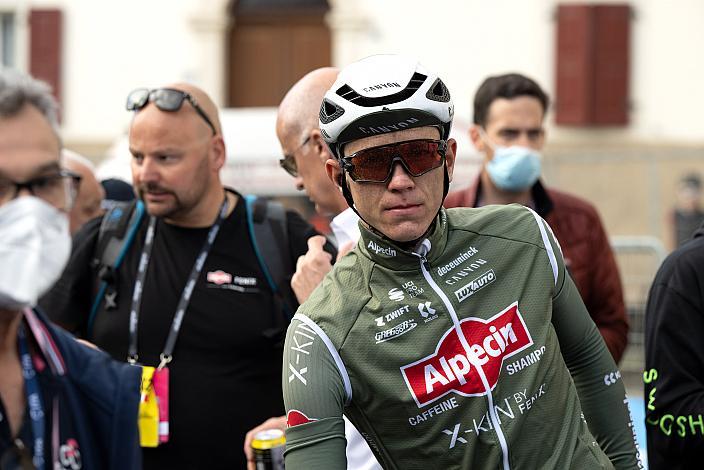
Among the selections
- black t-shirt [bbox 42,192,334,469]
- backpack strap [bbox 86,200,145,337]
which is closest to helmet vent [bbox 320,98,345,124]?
black t-shirt [bbox 42,192,334,469]

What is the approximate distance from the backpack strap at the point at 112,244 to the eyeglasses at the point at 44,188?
1753mm

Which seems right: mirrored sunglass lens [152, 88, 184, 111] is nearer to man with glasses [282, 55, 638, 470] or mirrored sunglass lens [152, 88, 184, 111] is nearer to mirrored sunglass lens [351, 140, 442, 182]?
man with glasses [282, 55, 638, 470]

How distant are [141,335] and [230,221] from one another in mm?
523

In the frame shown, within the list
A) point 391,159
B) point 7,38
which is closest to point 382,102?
point 391,159

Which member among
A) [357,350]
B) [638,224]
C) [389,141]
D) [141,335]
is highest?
[389,141]

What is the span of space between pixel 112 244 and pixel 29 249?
2.16 m

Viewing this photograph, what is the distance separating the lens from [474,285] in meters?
3.03

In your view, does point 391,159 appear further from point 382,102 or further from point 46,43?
point 46,43

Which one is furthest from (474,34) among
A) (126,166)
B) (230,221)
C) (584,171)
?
(230,221)

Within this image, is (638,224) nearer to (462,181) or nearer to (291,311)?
(462,181)

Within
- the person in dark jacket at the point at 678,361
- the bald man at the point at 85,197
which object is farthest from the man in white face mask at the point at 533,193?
the bald man at the point at 85,197

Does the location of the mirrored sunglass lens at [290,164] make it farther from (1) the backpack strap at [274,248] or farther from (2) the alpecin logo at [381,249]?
(2) the alpecin logo at [381,249]

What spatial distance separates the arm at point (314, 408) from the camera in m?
2.83

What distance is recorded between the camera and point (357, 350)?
115 inches
